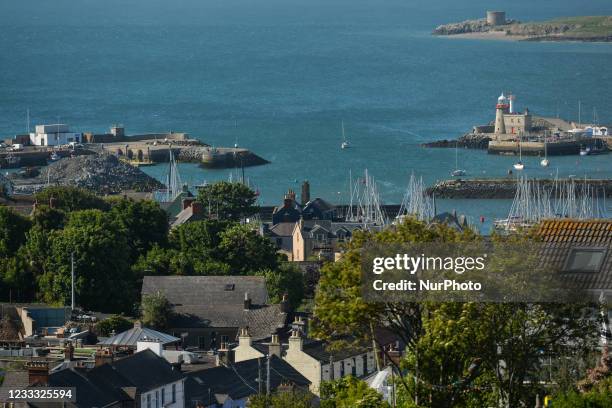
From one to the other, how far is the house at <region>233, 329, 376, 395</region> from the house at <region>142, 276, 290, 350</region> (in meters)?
3.91

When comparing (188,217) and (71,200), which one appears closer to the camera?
(188,217)

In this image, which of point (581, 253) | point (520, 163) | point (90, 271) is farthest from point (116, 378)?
point (520, 163)

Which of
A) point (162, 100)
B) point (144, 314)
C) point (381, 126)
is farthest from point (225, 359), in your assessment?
point (162, 100)

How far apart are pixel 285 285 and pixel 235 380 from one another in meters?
13.6

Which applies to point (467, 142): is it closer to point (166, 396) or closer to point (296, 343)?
point (296, 343)

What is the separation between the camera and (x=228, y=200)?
2456 inches

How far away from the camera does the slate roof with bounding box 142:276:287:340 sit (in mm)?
36750

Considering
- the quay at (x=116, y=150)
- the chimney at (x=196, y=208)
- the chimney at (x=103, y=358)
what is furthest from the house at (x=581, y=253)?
the quay at (x=116, y=150)

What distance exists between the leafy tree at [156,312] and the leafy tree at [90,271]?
5.88 feet

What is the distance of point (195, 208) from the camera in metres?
55.8

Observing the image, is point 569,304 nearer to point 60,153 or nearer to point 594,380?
point 594,380

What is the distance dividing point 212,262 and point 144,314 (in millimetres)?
7892

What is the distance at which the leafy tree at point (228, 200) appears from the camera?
61.5 m

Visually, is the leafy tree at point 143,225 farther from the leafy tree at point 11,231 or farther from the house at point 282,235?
the house at point 282,235
